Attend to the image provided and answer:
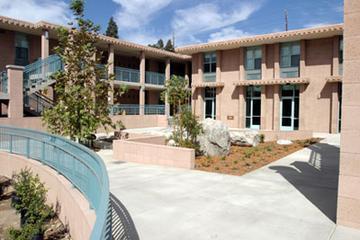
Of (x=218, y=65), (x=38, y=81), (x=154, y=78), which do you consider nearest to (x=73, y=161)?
(x=38, y=81)

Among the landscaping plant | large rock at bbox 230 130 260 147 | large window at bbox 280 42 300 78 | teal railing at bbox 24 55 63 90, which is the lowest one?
the landscaping plant

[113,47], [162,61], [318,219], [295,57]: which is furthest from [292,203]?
[162,61]

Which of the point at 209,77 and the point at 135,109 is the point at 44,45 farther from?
the point at 209,77

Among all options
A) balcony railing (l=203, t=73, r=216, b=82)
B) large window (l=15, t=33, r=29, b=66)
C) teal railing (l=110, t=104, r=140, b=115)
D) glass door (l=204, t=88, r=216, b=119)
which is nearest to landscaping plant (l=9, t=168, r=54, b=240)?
large window (l=15, t=33, r=29, b=66)

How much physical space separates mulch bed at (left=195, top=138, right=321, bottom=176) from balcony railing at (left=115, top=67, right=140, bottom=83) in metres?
14.7

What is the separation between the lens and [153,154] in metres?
12.1

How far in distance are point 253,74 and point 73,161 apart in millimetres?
22119

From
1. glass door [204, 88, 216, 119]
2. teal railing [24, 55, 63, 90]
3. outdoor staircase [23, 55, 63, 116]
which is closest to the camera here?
outdoor staircase [23, 55, 63, 116]

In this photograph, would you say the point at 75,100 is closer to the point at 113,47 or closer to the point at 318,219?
the point at 318,219

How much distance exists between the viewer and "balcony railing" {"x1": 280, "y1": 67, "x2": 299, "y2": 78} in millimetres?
24578

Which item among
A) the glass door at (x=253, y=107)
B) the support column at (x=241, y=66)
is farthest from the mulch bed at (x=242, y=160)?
the support column at (x=241, y=66)

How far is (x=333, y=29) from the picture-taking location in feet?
69.7

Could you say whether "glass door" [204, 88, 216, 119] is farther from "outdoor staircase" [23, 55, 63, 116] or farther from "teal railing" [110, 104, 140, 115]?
"outdoor staircase" [23, 55, 63, 116]

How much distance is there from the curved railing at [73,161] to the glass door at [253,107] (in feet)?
66.0
